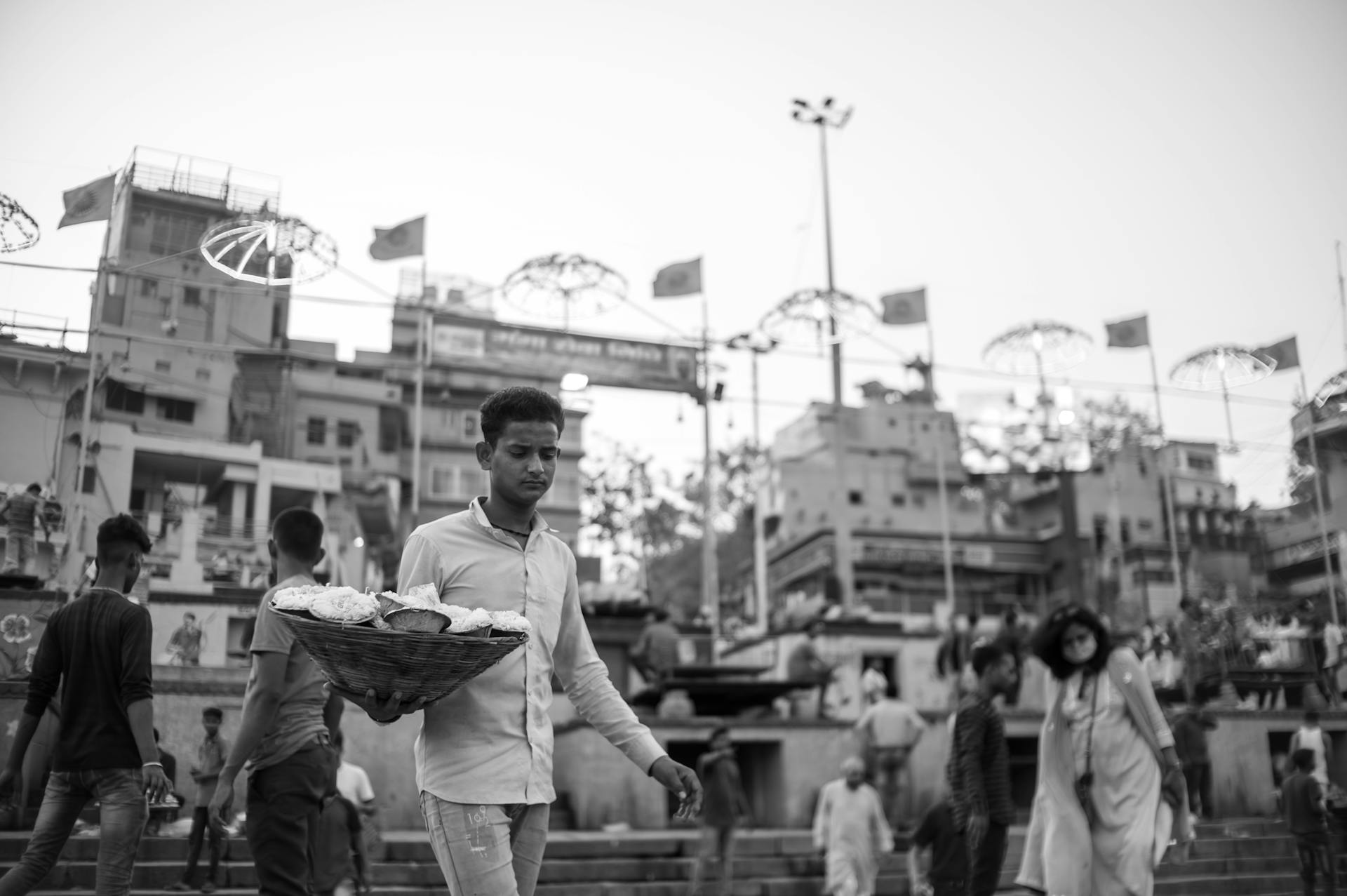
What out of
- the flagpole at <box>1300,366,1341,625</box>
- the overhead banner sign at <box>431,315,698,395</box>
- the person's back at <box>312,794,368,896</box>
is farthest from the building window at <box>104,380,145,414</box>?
the flagpole at <box>1300,366,1341,625</box>

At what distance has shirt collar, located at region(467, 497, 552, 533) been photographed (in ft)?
11.3

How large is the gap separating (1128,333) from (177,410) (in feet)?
61.6

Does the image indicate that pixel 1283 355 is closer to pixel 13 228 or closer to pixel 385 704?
pixel 13 228

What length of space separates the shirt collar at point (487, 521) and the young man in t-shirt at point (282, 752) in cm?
114

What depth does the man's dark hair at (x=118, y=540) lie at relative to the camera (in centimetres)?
489

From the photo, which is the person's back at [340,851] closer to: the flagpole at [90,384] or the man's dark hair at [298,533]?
the man's dark hair at [298,533]

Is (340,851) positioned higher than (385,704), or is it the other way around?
(385,704)

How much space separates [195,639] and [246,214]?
5.48 m

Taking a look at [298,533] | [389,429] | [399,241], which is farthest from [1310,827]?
[389,429]

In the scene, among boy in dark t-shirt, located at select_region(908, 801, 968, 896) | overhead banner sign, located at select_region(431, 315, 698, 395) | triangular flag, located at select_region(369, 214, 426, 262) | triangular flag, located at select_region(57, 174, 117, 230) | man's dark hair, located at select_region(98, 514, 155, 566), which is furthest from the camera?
triangular flag, located at select_region(369, 214, 426, 262)

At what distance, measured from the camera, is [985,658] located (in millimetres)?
7395

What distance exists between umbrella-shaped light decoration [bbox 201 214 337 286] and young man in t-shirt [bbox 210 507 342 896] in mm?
7575

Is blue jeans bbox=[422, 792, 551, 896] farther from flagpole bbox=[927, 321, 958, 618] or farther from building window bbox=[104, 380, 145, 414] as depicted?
flagpole bbox=[927, 321, 958, 618]

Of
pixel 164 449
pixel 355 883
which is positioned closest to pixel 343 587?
pixel 355 883
